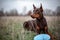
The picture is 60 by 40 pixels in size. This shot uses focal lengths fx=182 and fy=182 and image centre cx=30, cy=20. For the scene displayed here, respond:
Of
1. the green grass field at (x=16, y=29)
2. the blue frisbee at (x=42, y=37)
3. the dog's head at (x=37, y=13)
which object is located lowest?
the blue frisbee at (x=42, y=37)

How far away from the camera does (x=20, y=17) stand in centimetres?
194

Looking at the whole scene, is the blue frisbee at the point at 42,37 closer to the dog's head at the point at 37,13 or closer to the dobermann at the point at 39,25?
the dobermann at the point at 39,25

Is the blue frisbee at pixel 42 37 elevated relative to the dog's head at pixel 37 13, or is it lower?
lower

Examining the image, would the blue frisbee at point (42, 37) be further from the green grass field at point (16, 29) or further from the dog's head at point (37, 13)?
the dog's head at point (37, 13)

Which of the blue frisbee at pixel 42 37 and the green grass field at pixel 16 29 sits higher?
the green grass field at pixel 16 29

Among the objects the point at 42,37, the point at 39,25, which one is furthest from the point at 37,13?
the point at 42,37

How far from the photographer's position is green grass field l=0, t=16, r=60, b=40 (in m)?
1.92

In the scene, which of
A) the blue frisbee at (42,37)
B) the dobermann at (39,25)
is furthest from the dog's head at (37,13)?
the blue frisbee at (42,37)

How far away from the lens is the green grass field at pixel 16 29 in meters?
1.92

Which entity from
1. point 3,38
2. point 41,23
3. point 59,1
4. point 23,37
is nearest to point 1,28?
point 3,38

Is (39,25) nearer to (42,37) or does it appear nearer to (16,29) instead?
(42,37)

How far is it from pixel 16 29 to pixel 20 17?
134mm

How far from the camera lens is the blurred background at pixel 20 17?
1927 millimetres

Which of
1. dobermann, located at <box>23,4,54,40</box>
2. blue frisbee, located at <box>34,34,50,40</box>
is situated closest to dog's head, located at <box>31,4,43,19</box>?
dobermann, located at <box>23,4,54,40</box>
